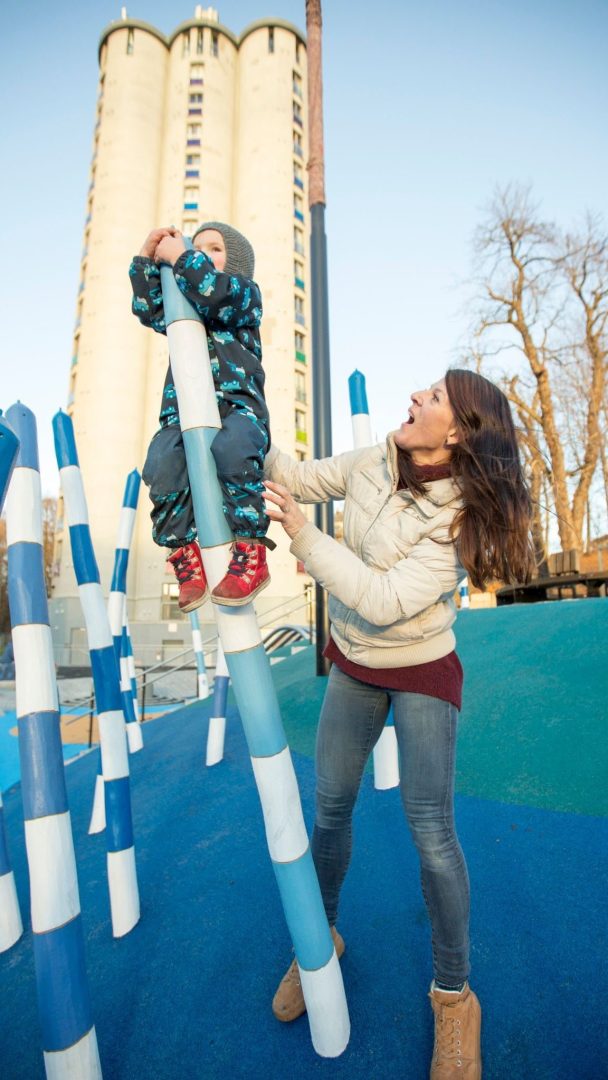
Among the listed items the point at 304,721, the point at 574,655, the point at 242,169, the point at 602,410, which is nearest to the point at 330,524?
the point at 304,721

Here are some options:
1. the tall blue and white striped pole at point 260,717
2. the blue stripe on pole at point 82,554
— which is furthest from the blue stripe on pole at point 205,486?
the blue stripe on pole at point 82,554

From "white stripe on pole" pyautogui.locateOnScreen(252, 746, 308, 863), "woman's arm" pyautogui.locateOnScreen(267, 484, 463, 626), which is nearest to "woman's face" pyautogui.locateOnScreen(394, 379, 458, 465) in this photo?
"woman's arm" pyautogui.locateOnScreen(267, 484, 463, 626)

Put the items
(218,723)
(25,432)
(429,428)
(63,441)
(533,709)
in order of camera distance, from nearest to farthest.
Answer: (25,432)
(429,428)
(63,441)
(533,709)
(218,723)

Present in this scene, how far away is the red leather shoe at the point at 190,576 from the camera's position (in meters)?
1.75

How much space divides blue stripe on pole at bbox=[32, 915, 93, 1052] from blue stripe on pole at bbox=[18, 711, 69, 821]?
0.88ft

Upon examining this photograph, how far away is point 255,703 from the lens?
60.6 inches

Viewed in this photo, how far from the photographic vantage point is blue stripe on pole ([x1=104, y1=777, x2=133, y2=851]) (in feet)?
7.43

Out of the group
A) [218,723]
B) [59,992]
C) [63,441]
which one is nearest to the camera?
[59,992]

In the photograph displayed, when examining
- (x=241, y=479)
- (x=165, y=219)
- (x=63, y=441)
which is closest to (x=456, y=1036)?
(x=241, y=479)

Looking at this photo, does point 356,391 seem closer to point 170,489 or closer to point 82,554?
point 82,554

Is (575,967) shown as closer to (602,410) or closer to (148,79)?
(602,410)

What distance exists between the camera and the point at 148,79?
27922mm

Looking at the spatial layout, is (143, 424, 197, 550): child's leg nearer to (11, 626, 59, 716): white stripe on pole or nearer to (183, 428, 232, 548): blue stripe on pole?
(183, 428, 232, 548): blue stripe on pole

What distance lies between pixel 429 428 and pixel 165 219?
30.2 m
